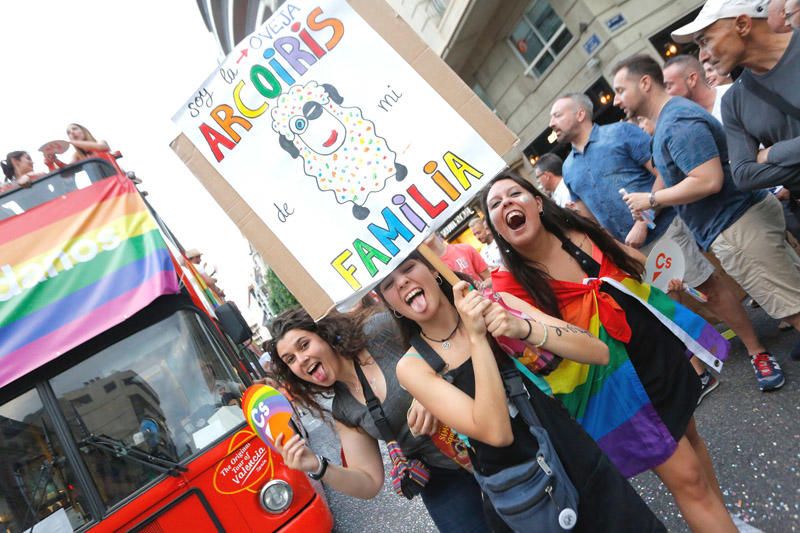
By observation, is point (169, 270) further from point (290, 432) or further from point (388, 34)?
point (388, 34)

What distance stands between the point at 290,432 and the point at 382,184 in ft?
4.43

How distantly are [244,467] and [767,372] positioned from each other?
3.53 metres

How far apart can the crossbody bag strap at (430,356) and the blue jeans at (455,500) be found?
80 cm

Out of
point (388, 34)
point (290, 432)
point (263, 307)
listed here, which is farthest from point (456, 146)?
point (263, 307)

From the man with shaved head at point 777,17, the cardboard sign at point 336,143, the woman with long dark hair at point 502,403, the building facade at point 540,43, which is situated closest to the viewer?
the woman with long dark hair at point 502,403

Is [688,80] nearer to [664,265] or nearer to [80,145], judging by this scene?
[664,265]

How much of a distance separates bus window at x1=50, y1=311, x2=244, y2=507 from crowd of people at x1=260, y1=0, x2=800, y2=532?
2.66 feet

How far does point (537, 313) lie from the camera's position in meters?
1.83

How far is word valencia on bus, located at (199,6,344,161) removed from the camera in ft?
6.25

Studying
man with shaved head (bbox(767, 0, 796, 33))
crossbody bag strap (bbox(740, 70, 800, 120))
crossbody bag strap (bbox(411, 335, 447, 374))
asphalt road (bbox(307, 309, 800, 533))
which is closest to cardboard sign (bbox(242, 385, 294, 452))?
crossbody bag strap (bbox(411, 335, 447, 374))

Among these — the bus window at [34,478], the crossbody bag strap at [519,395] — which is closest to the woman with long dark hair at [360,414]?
the crossbody bag strap at [519,395]

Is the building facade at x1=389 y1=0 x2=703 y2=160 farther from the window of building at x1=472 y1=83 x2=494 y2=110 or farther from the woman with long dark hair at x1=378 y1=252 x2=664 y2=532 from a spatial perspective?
the woman with long dark hair at x1=378 y1=252 x2=664 y2=532

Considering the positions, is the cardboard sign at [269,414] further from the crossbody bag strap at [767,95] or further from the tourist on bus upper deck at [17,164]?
the tourist on bus upper deck at [17,164]

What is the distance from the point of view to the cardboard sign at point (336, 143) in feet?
5.87
